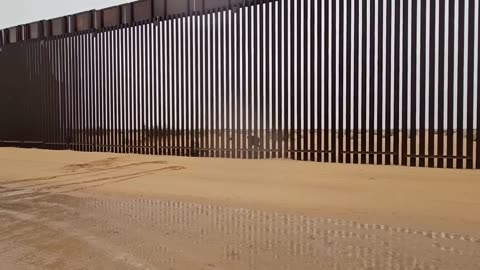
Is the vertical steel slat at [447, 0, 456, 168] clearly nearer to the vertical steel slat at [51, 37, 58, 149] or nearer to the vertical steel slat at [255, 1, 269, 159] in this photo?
the vertical steel slat at [255, 1, 269, 159]

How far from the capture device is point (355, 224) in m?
4.49

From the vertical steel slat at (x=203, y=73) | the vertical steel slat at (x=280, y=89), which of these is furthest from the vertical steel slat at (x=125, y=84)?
the vertical steel slat at (x=280, y=89)

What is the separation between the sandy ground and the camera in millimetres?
3518

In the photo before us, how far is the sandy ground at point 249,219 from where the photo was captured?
352cm

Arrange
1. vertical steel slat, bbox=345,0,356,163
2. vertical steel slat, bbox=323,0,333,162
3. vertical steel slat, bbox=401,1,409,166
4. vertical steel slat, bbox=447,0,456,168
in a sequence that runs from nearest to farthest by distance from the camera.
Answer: vertical steel slat, bbox=447,0,456,168
vertical steel slat, bbox=401,1,409,166
vertical steel slat, bbox=345,0,356,163
vertical steel slat, bbox=323,0,333,162

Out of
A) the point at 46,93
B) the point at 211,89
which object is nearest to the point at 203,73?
the point at 211,89

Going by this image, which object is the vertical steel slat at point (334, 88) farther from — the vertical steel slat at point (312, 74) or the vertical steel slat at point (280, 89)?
the vertical steel slat at point (280, 89)

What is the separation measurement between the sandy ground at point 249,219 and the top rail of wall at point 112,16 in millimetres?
4148

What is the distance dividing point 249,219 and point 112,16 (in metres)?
10.1

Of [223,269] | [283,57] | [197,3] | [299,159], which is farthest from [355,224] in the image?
[197,3]

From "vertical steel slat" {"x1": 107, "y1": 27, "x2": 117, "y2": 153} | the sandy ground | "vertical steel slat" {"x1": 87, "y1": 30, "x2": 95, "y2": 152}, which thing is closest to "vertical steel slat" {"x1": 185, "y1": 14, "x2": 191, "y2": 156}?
the sandy ground

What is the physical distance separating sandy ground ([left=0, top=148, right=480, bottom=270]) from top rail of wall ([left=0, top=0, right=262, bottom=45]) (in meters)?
4.15

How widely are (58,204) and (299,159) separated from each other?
463 centimetres

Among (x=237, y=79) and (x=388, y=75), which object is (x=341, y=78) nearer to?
(x=388, y=75)
